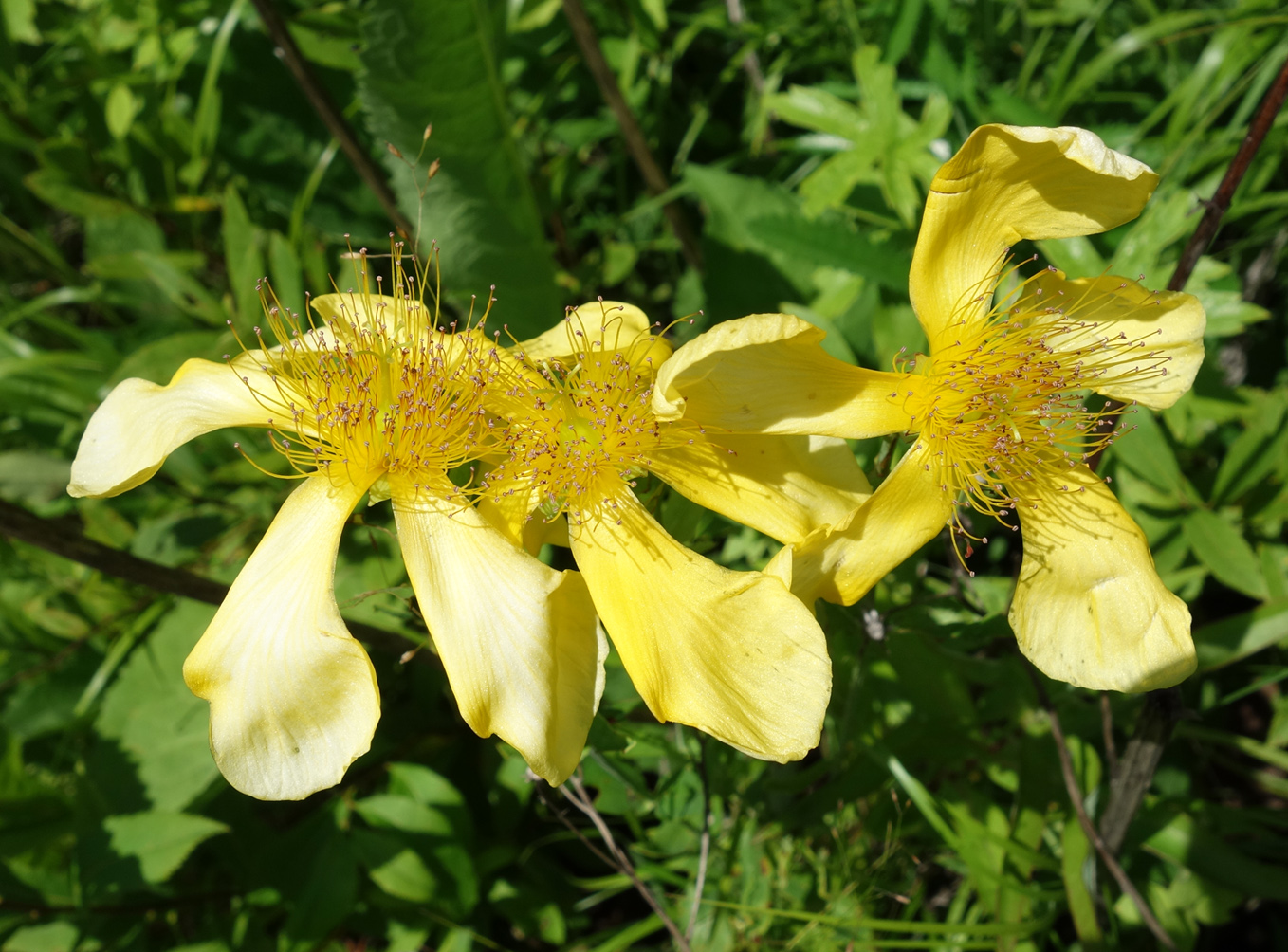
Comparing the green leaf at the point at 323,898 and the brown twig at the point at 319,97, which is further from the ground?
the brown twig at the point at 319,97

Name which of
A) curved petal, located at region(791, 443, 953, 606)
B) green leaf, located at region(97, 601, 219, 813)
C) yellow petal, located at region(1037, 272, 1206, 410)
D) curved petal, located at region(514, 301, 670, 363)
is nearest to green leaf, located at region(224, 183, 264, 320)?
green leaf, located at region(97, 601, 219, 813)

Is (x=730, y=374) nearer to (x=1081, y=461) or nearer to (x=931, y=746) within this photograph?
(x=1081, y=461)

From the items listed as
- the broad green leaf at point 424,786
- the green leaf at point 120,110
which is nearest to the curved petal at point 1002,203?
the broad green leaf at point 424,786

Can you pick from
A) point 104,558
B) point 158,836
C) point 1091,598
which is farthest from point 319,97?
point 1091,598

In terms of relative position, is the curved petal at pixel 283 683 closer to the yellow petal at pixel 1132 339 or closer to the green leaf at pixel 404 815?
the green leaf at pixel 404 815

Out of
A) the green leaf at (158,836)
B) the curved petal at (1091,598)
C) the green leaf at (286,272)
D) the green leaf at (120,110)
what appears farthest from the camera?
the green leaf at (120,110)

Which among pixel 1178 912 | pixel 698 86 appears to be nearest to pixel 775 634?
pixel 1178 912
